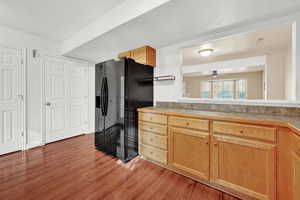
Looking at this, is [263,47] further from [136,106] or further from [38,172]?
[38,172]

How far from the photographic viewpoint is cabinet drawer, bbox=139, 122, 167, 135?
1.84 meters

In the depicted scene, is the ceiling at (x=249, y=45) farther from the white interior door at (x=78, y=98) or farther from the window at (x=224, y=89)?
the white interior door at (x=78, y=98)

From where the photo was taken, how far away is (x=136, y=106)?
85.9 inches

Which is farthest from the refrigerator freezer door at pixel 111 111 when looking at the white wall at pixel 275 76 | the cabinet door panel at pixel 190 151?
the white wall at pixel 275 76

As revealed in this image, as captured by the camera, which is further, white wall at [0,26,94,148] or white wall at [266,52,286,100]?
white wall at [0,26,94,148]

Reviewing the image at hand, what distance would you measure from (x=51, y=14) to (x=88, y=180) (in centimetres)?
252

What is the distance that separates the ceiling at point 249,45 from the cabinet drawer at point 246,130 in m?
1.09

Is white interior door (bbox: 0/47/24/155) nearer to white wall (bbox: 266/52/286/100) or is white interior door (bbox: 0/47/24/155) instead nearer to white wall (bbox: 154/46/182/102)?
white wall (bbox: 154/46/182/102)

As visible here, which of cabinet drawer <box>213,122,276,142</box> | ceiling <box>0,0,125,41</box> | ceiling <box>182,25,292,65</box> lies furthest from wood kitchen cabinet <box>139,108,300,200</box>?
ceiling <box>0,0,125,41</box>

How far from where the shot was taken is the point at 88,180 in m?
1.60

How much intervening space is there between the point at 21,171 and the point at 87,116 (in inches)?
74.1

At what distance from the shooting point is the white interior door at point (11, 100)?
87.6 inches

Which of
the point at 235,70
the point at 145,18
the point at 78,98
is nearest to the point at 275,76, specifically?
the point at 235,70

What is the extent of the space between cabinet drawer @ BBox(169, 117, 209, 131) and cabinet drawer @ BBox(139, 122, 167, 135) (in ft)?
0.57
